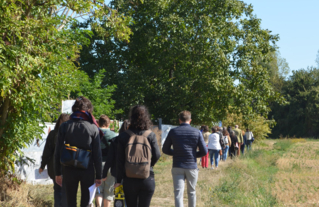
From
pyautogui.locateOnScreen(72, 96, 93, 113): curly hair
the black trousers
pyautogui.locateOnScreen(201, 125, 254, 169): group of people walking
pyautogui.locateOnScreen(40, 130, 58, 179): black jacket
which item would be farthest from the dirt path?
pyautogui.locateOnScreen(72, 96, 93, 113): curly hair

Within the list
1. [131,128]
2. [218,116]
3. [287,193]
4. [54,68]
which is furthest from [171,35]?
[131,128]

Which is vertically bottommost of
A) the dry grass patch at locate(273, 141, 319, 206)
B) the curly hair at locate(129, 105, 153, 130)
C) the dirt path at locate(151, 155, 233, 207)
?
the dry grass patch at locate(273, 141, 319, 206)

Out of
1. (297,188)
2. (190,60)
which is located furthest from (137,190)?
(190,60)

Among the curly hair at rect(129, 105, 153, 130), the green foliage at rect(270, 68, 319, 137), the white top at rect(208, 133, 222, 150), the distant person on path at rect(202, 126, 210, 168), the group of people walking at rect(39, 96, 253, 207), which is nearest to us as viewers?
the group of people walking at rect(39, 96, 253, 207)

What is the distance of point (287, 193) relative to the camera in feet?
31.8

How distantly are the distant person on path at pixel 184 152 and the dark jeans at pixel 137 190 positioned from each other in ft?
6.04

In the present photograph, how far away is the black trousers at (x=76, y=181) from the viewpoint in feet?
14.9

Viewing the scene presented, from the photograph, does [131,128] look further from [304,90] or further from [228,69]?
[304,90]

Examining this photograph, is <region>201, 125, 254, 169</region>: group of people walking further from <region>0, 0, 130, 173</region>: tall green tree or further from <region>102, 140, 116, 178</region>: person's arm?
<region>102, 140, 116, 178</region>: person's arm

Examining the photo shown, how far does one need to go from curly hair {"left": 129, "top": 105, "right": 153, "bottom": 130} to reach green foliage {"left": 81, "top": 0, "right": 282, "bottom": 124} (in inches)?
665

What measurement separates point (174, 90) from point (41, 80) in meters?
17.0

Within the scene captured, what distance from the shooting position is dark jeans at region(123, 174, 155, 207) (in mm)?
4352

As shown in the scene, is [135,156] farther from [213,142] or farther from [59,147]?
[213,142]

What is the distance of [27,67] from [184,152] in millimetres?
2874
